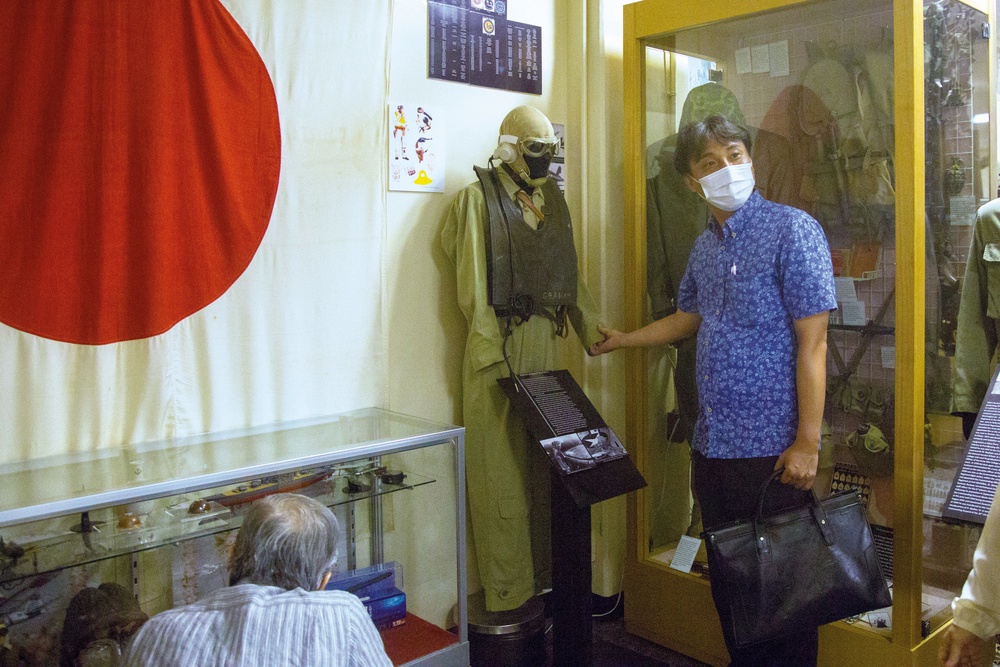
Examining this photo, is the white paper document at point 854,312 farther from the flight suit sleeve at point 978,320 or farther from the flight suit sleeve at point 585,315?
the flight suit sleeve at point 585,315

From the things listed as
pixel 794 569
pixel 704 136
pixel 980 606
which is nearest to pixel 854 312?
pixel 704 136

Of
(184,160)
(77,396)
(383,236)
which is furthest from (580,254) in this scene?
(77,396)

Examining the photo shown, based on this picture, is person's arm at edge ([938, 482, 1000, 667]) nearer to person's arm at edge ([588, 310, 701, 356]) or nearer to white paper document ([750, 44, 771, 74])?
person's arm at edge ([588, 310, 701, 356])

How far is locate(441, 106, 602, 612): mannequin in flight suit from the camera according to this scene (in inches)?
107

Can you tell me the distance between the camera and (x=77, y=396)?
6.94 feet

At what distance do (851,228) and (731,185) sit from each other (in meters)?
0.54

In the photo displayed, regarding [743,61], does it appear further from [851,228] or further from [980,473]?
[980,473]

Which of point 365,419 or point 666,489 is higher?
point 365,419

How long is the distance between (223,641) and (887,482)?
208cm

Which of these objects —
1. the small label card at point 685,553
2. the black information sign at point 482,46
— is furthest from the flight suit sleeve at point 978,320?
the black information sign at point 482,46

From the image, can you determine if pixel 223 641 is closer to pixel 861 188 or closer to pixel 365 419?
pixel 365 419

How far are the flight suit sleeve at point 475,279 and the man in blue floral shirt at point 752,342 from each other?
0.65m

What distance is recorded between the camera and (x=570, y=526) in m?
2.59

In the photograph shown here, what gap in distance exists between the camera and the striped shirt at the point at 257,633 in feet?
4.11
